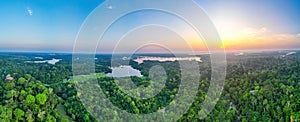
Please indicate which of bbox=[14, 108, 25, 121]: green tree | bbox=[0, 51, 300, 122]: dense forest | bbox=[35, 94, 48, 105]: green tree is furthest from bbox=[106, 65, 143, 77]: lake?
bbox=[14, 108, 25, 121]: green tree

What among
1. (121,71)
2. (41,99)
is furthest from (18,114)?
(121,71)

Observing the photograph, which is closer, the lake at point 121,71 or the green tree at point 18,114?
the lake at point 121,71

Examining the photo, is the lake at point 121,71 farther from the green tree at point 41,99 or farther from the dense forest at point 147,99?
the green tree at point 41,99

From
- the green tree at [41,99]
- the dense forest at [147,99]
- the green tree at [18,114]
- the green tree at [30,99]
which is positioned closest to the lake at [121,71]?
the dense forest at [147,99]

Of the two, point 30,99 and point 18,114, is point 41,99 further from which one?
point 18,114

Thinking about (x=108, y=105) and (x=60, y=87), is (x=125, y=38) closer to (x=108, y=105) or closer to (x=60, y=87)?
(x=108, y=105)

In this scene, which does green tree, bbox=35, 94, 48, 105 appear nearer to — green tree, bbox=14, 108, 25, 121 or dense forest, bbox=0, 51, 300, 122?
dense forest, bbox=0, 51, 300, 122

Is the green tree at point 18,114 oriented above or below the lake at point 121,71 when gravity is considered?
below

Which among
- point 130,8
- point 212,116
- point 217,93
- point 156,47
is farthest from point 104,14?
point 212,116
